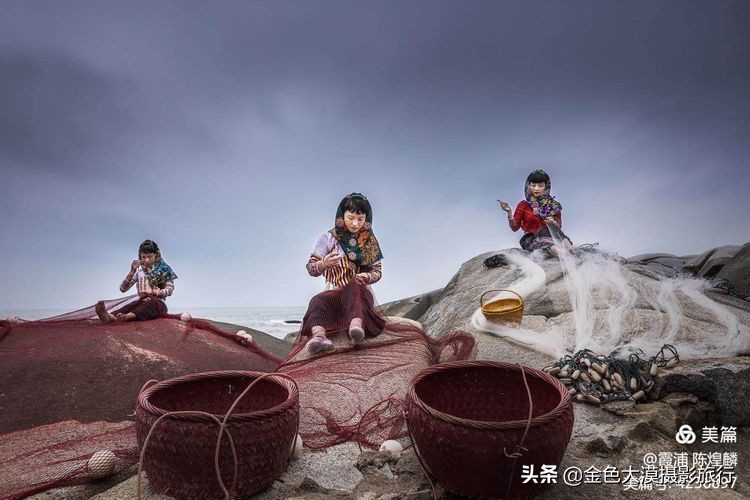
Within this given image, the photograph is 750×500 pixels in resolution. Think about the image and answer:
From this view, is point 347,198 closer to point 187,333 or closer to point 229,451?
point 187,333

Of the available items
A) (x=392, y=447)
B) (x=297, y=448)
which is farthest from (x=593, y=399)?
(x=297, y=448)

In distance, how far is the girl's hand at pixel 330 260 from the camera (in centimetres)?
475

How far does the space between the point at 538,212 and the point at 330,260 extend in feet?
15.5

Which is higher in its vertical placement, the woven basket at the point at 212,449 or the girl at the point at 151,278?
the girl at the point at 151,278

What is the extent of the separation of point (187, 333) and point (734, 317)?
6.24 meters

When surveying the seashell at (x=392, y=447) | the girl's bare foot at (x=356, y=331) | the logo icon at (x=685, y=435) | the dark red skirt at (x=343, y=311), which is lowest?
the logo icon at (x=685, y=435)

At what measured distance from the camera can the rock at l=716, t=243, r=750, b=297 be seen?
8.19 meters

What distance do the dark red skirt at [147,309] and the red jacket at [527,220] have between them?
5679 mm

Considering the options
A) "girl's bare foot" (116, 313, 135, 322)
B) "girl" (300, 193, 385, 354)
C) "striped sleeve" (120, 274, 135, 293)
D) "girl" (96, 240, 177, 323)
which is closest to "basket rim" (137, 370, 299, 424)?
"girl" (300, 193, 385, 354)

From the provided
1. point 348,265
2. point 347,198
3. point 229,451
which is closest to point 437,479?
point 229,451

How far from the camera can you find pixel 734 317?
5.11 m

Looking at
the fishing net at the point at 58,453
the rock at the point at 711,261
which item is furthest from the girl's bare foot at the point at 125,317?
the rock at the point at 711,261

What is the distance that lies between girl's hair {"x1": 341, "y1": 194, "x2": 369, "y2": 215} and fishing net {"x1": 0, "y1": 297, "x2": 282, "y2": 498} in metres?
2.39

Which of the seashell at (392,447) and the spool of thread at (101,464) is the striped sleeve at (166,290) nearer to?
the spool of thread at (101,464)
